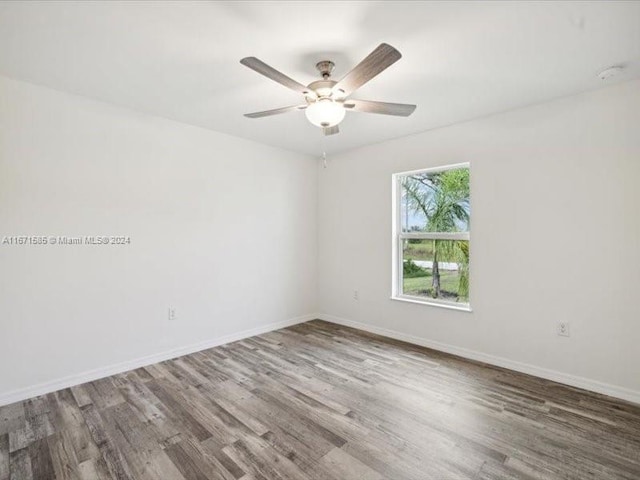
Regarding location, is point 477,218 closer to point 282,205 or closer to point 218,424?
point 282,205

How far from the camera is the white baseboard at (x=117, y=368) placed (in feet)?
7.93

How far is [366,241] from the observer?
411cm

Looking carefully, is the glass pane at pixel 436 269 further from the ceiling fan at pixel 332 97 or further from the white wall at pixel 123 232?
the ceiling fan at pixel 332 97

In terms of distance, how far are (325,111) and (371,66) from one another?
0.47 meters

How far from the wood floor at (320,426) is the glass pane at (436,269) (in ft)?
2.63

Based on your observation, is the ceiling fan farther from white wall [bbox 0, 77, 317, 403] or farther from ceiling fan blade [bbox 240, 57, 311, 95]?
white wall [bbox 0, 77, 317, 403]

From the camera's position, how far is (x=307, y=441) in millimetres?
1928

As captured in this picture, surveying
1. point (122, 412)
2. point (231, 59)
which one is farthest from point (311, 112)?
point (122, 412)

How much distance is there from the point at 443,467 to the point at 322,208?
347cm

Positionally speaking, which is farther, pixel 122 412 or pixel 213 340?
pixel 213 340

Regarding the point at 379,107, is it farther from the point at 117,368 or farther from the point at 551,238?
the point at 117,368

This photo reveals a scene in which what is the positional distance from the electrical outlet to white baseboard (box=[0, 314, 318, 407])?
303 cm

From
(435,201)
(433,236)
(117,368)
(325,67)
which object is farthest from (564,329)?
(117,368)

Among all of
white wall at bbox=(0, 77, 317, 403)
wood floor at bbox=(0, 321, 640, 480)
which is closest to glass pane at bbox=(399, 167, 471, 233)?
wood floor at bbox=(0, 321, 640, 480)
